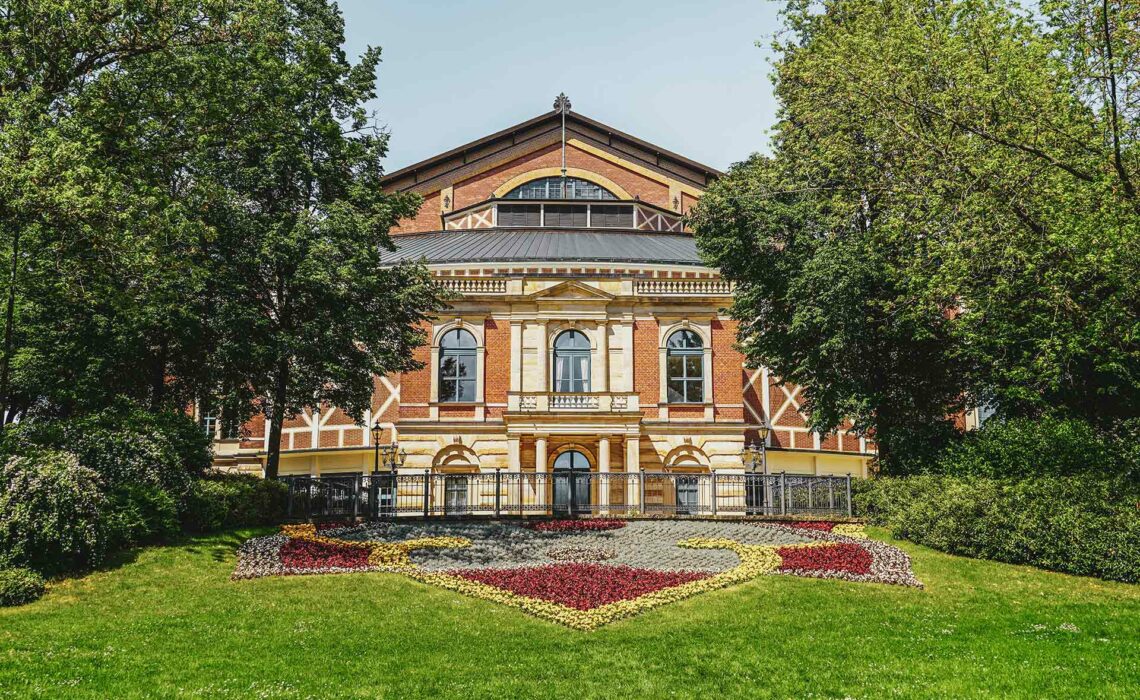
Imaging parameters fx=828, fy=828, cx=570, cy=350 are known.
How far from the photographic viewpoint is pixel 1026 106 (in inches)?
631

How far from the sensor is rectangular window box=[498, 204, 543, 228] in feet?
144

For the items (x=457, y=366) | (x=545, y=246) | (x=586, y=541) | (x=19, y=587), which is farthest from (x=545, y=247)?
(x=19, y=587)

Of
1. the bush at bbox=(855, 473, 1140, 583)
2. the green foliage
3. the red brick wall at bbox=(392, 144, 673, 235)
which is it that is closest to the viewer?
the bush at bbox=(855, 473, 1140, 583)

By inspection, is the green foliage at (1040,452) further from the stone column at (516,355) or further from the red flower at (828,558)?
the stone column at (516,355)

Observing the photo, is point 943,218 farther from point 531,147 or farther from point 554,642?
point 531,147

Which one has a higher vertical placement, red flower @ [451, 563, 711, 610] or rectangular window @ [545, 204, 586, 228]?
rectangular window @ [545, 204, 586, 228]

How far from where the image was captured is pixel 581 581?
14.9m

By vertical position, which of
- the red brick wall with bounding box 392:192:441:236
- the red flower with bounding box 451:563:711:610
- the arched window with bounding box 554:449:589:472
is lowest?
the red flower with bounding box 451:563:711:610

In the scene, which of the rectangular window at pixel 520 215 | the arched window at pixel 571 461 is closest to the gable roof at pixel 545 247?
the rectangular window at pixel 520 215

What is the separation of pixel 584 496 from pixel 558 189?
78.0 feet

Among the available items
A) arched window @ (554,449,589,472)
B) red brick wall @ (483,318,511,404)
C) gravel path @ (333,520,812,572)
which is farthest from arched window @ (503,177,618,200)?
gravel path @ (333,520,812,572)

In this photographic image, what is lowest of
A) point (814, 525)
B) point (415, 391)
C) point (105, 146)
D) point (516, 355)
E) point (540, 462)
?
point (814, 525)

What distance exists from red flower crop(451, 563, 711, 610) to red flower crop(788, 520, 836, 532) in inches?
258

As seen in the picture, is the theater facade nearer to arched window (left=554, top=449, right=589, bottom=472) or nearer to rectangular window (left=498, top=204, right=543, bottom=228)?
arched window (left=554, top=449, right=589, bottom=472)
